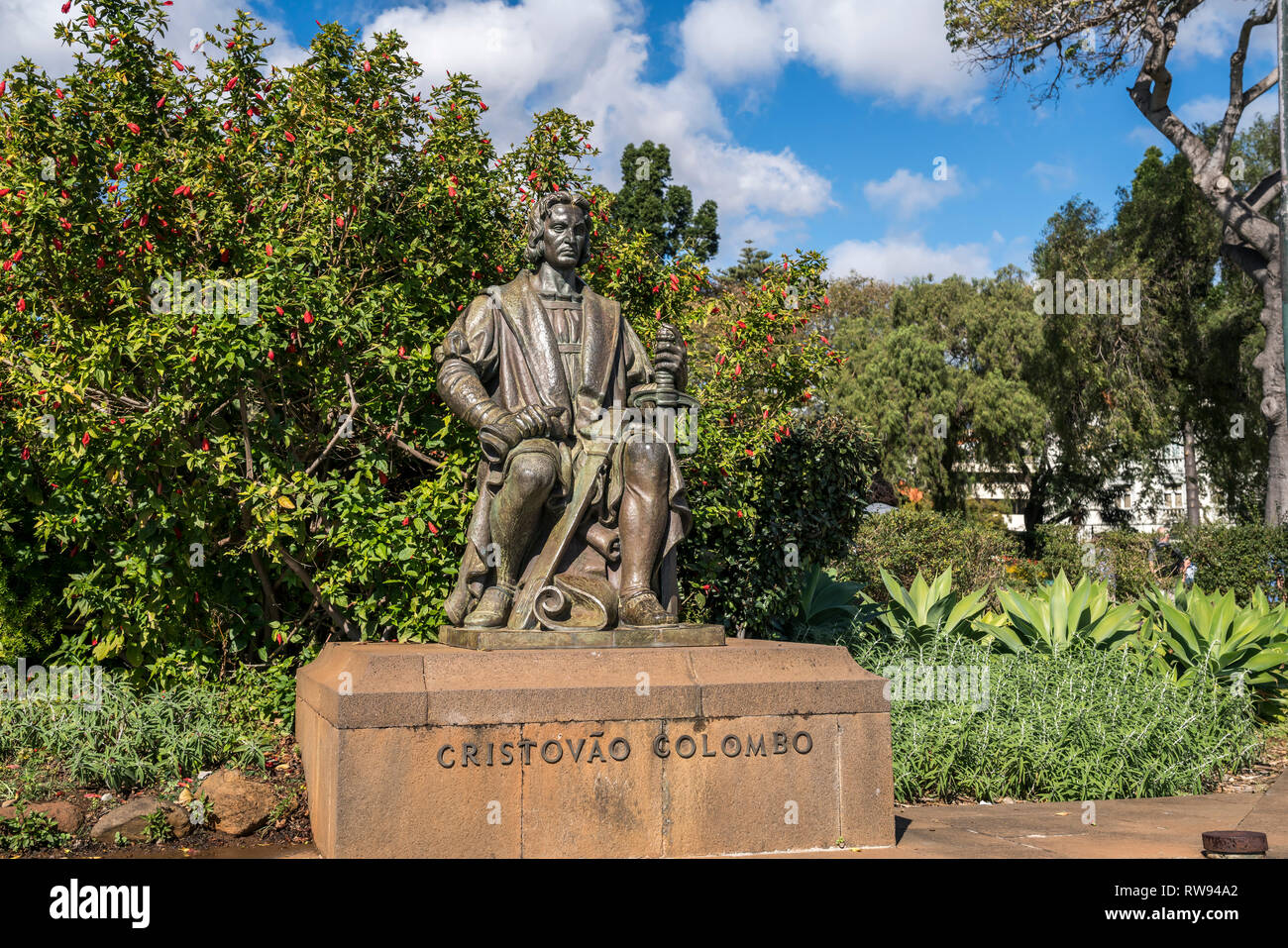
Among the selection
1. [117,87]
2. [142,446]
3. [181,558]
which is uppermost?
[117,87]

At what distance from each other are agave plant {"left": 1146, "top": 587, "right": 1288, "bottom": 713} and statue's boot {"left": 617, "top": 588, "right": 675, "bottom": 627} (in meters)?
5.30

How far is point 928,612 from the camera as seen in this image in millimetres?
9953

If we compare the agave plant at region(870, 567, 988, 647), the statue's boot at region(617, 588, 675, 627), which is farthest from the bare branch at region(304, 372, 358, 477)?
the agave plant at region(870, 567, 988, 647)

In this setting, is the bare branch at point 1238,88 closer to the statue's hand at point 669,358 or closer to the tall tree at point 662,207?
the tall tree at point 662,207

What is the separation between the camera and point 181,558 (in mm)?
7488

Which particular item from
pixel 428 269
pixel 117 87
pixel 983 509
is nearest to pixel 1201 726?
pixel 428 269

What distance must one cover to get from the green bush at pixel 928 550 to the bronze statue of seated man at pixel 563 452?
41.7ft

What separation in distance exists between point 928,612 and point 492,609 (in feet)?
17.5

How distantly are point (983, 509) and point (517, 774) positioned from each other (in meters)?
34.7

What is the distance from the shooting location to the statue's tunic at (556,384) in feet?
19.6

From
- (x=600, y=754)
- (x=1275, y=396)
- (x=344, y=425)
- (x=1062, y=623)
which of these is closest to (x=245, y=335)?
(x=344, y=425)

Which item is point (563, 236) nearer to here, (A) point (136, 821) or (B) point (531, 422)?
(B) point (531, 422)

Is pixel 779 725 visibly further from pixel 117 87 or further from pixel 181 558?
pixel 117 87

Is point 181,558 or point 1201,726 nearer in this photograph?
point 181,558
